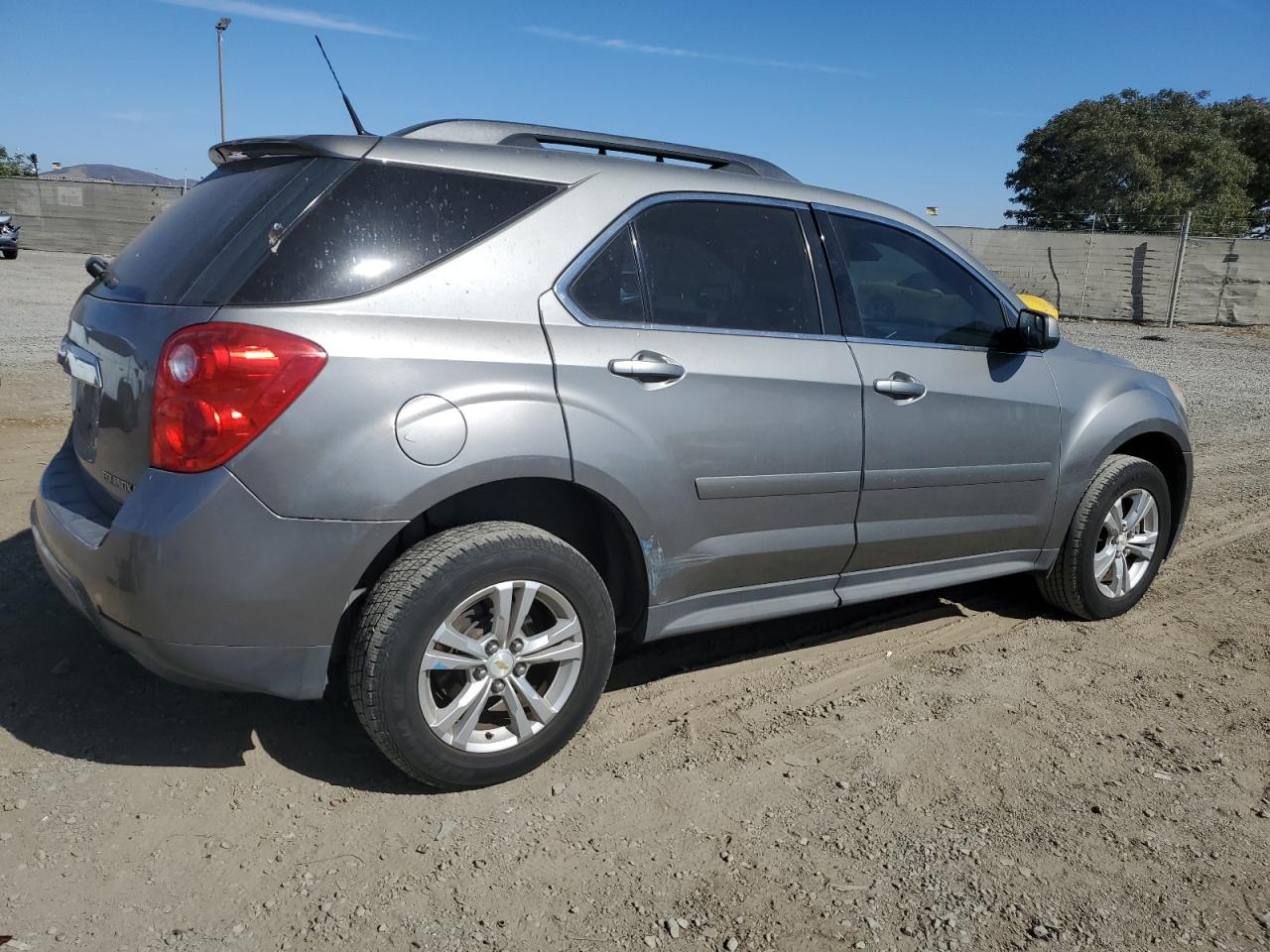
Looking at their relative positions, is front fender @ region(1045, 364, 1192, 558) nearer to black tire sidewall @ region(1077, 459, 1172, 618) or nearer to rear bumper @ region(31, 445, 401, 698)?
black tire sidewall @ region(1077, 459, 1172, 618)

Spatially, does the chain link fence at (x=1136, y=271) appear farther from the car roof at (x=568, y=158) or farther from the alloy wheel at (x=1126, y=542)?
the car roof at (x=568, y=158)

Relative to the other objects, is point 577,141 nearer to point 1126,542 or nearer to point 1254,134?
point 1126,542

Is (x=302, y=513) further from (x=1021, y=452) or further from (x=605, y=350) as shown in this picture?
(x=1021, y=452)

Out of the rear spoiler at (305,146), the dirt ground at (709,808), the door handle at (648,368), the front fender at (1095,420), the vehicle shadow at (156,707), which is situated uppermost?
the rear spoiler at (305,146)

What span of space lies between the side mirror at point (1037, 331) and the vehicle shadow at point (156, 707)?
4.80 ft

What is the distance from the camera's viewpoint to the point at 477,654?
9.46 feet

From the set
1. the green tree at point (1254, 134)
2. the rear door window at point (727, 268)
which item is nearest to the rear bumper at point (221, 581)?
the rear door window at point (727, 268)

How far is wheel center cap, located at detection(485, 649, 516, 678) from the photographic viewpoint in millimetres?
2916

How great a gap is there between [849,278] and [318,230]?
1912mm

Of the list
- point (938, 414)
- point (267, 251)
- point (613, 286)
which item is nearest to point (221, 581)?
point (267, 251)

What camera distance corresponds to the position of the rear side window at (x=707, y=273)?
10.4 ft

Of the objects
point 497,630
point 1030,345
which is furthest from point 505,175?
point 1030,345

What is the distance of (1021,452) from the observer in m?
4.10

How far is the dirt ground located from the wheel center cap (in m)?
0.38
